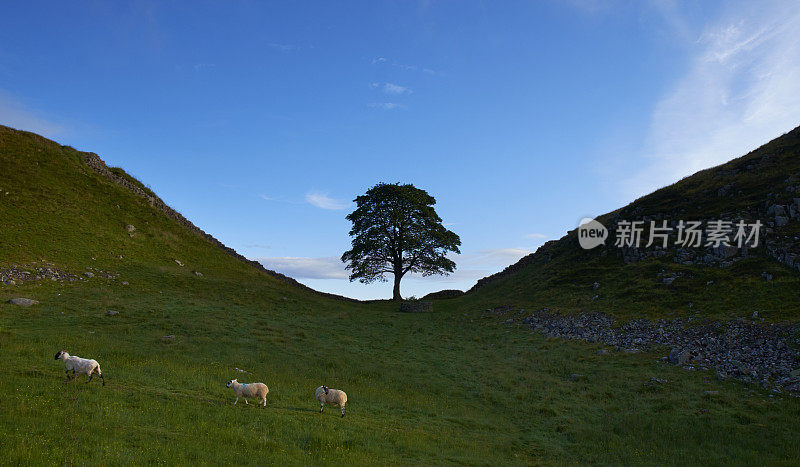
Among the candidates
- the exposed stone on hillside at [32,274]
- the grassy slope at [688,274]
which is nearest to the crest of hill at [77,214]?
the exposed stone on hillside at [32,274]

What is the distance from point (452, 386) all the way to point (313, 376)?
8.63m

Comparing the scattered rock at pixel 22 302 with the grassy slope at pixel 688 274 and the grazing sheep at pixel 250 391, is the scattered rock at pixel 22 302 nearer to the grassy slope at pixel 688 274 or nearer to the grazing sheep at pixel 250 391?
the grazing sheep at pixel 250 391

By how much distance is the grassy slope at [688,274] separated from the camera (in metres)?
31.8

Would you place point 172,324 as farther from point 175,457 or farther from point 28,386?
point 175,457

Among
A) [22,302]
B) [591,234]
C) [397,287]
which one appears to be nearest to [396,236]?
[397,287]

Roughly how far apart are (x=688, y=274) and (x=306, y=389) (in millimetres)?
36848

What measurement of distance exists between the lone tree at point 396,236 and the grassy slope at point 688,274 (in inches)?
408

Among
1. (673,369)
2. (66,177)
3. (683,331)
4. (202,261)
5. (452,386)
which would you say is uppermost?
(66,177)

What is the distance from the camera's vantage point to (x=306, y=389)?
849 inches

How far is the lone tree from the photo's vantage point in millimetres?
67688

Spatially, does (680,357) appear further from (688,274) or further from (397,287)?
(397,287)

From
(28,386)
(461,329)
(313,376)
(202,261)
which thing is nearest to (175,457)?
(28,386)

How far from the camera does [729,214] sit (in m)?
42.8

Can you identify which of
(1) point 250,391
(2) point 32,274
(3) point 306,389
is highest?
(2) point 32,274
